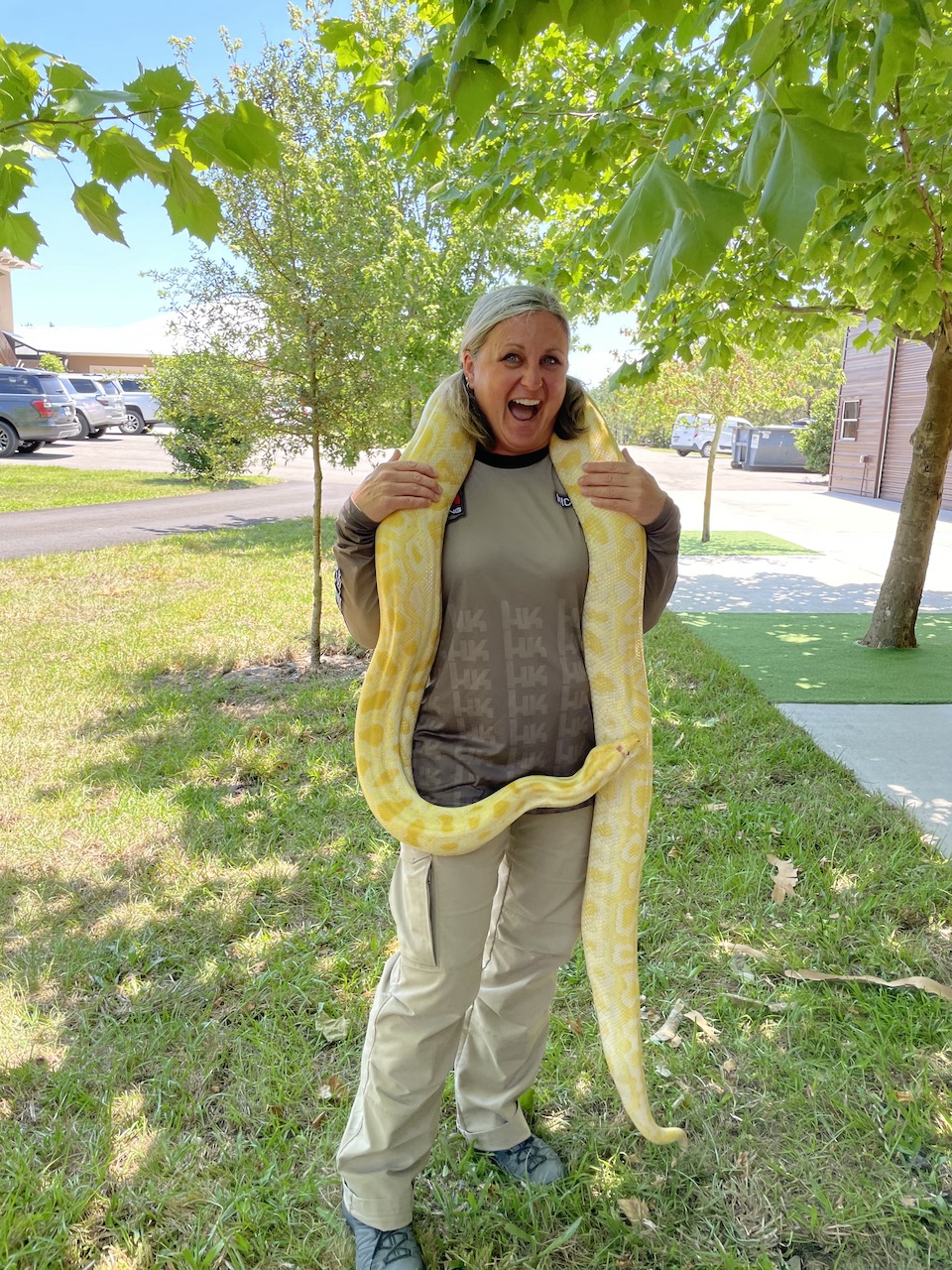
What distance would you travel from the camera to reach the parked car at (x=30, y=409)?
23.2m

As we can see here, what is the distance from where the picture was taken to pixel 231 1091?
9.21ft

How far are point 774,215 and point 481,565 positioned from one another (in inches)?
37.8

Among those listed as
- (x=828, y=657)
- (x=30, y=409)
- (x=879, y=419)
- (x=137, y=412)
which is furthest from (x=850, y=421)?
(x=137, y=412)

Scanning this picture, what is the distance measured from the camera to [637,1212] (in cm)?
241

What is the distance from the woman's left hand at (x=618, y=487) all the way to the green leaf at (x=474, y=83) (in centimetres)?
95

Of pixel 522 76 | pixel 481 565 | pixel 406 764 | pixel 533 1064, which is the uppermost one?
pixel 522 76

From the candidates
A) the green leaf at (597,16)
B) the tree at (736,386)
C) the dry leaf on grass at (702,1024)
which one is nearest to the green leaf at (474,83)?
the green leaf at (597,16)

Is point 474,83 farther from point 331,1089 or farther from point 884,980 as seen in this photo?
point 884,980

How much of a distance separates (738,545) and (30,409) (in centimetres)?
1920

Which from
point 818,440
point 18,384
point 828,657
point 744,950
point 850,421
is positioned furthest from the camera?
point 818,440

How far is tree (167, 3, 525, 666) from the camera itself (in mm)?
6379

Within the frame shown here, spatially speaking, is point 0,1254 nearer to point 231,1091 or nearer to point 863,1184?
point 231,1091

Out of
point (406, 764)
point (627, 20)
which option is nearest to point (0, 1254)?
point (406, 764)

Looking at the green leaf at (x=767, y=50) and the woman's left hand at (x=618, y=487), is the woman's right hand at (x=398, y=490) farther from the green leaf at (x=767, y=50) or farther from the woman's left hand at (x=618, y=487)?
the green leaf at (x=767, y=50)
